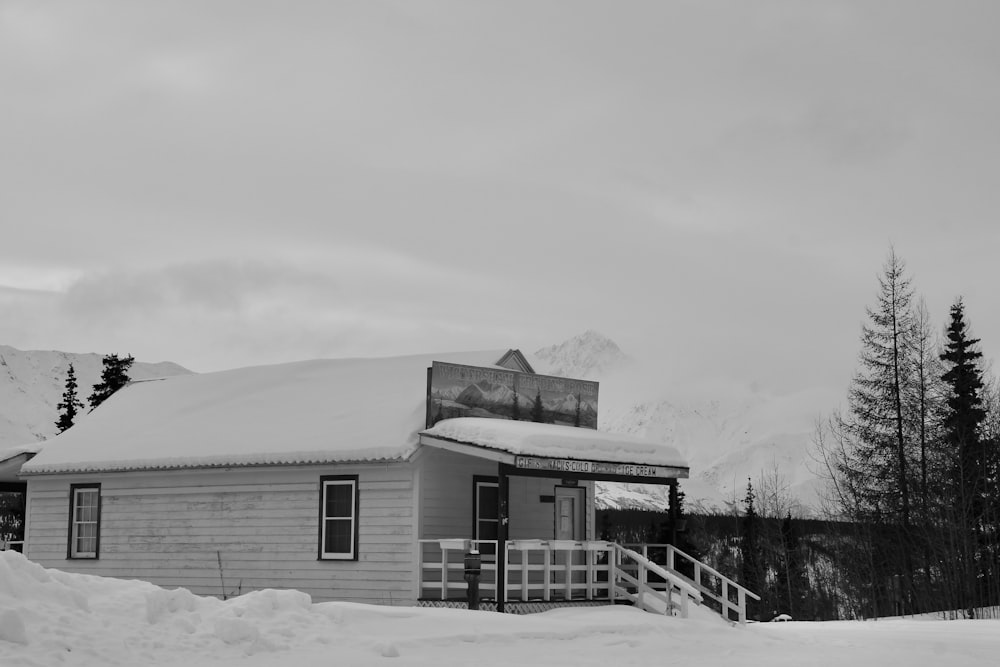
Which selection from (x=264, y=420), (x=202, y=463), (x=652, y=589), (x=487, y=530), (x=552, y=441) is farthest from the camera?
(x=264, y=420)

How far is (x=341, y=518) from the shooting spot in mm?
23562

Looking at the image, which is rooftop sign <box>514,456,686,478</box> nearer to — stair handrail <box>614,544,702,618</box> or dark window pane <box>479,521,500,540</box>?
stair handrail <box>614,544,702,618</box>

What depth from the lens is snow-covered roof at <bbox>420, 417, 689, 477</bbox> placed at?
21.8 m

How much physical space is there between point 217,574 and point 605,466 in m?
7.97

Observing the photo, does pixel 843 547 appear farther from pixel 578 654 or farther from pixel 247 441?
pixel 578 654

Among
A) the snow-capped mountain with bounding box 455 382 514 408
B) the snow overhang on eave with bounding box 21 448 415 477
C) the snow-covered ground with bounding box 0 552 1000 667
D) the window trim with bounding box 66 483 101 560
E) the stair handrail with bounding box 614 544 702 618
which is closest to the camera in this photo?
the snow-covered ground with bounding box 0 552 1000 667

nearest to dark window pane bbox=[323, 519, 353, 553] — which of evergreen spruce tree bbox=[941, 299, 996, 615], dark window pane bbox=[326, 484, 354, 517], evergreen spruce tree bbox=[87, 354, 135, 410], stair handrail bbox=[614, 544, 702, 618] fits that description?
dark window pane bbox=[326, 484, 354, 517]

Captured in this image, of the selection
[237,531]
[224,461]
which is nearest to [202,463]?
[224,461]

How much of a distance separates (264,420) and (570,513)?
6.51 metres

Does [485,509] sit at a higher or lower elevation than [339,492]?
lower

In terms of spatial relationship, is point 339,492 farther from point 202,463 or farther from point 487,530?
point 202,463

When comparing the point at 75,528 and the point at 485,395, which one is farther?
the point at 75,528

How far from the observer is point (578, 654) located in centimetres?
1672

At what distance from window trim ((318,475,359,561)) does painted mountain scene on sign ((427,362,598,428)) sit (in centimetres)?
184
